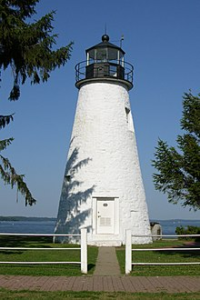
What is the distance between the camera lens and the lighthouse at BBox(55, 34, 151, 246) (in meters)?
19.5

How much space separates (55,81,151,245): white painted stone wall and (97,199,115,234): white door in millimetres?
219

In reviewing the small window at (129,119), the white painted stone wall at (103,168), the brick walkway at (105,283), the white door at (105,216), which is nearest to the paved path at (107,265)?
the brick walkway at (105,283)

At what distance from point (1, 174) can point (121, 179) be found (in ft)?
22.2

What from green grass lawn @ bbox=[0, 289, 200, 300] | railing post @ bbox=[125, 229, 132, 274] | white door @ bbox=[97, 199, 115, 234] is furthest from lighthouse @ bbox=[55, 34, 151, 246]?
green grass lawn @ bbox=[0, 289, 200, 300]

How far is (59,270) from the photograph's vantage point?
10.6 metres

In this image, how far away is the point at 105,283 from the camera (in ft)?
29.8

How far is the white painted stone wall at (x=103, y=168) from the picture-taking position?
19531 mm

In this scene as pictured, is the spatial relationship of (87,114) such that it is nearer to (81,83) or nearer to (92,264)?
(81,83)

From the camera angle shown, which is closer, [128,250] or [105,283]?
[105,283]

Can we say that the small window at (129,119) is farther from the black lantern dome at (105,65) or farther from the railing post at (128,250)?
the railing post at (128,250)

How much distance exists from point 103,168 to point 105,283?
1099 cm

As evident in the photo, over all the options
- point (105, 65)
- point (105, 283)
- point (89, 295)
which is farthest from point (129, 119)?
point (89, 295)

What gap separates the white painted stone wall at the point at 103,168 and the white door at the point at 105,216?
219mm

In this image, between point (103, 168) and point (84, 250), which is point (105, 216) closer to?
point (103, 168)
